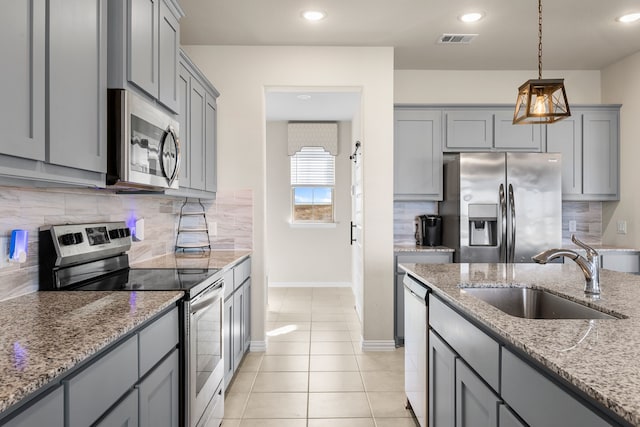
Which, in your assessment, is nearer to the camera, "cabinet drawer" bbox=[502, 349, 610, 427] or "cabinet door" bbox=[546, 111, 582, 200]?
"cabinet drawer" bbox=[502, 349, 610, 427]

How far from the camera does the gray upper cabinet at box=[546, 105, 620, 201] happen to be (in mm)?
4211

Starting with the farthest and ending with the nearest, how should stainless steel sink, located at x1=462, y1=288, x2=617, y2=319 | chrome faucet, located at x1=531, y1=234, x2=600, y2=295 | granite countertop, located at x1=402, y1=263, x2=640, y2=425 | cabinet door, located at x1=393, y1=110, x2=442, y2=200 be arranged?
cabinet door, located at x1=393, y1=110, x2=442, y2=200 → stainless steel sink, located at x1=462, y1=288, x2=617, y2=319 → chrome faucet, located at x1=531, y1=234, x2=600, y2=295 → granite countertop, located at x1=402, y1=263, x2=640, y2=425

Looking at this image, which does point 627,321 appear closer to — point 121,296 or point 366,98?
point 121,296

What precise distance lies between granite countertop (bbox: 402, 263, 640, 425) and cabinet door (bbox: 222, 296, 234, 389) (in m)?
1.28

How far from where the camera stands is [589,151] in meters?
4.24

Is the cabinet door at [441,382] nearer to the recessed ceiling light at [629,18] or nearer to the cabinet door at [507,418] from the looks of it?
the cabinet door at [507,418]

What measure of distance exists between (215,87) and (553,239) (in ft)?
10.7

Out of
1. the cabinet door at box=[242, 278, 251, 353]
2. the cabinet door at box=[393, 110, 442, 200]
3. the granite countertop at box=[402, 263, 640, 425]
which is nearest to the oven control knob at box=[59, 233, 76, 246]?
the cabinet door at box=[242, 278, 251, 353]

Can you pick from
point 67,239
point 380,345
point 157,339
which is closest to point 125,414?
point 157,339

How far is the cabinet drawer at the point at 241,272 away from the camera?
3051mm

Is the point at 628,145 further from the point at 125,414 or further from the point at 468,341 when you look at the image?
the point at 125,414

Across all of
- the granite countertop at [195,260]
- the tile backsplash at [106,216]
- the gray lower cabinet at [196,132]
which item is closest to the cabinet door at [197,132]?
the gray lower cabinet at [196,132]

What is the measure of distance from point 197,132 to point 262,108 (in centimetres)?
80

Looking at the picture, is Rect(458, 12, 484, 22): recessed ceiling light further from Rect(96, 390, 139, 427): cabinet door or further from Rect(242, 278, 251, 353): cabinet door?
Rect(96, 390, 139, 427): cabinet door
